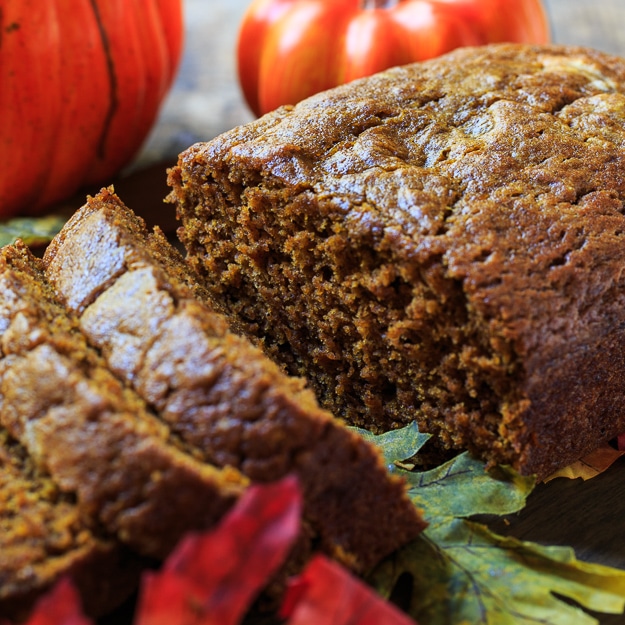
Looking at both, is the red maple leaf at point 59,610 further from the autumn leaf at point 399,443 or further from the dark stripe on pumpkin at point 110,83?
the dark stripe on pumpkin at point 110,83

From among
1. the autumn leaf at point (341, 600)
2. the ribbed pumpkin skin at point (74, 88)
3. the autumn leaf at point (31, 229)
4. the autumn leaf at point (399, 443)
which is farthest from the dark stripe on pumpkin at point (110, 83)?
the autumn leaf at point (341, 600)

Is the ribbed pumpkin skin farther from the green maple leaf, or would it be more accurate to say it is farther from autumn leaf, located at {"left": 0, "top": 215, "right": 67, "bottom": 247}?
the green maple leaf

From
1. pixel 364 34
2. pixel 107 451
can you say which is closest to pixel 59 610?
pixel 107 451

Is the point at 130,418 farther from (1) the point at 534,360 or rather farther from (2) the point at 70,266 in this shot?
(1) the point at 534,360

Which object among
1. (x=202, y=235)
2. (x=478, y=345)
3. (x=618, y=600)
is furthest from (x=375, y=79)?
(x=618, y=600)

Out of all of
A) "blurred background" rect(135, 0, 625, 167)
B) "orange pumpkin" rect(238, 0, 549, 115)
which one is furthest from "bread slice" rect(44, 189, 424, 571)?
"blurred background" rect(135, 0, 625, 167)

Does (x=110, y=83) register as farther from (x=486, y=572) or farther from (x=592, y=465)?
(x=486, y=572)
